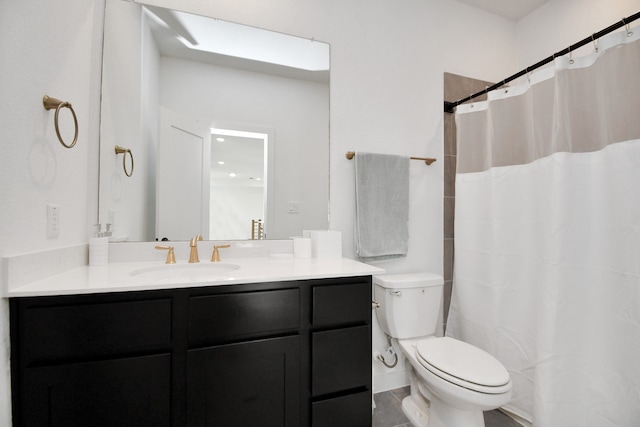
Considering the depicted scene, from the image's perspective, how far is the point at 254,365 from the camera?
104 centimetres

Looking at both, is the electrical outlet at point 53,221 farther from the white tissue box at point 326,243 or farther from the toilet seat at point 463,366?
the toilet seat at point 463,366

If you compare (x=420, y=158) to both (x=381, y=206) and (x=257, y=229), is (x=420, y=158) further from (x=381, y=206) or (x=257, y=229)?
(x=257, y=229)

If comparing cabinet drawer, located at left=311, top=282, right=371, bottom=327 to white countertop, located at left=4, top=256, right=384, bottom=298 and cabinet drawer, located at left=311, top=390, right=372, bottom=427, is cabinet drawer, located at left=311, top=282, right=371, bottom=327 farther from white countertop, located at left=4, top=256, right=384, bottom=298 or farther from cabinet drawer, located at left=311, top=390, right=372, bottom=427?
cabinet drawer, located at left=311, top=390, right=372, bottom=427

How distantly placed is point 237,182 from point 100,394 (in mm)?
1054

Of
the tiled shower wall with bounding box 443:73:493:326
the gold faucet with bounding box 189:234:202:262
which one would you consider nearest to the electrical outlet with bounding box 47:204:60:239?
the gold faucet with bounding box 189:234:202:262

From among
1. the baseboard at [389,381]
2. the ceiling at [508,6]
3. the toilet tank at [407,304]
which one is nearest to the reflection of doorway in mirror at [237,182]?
the toilet tank at [407,304]

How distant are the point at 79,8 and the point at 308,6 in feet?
3.85

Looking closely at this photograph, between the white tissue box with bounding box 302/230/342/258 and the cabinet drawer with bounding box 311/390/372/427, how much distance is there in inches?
27.1

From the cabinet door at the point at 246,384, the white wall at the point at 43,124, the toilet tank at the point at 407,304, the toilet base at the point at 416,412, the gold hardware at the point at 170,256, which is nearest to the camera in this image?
the white wall at the point at 43,124

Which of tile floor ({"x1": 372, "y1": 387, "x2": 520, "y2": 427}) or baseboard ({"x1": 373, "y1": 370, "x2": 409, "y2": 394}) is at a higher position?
baseboard ({"x1": 373, "y1": 370, "x2": 409, "y2": 394})

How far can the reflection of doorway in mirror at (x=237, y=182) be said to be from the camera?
1524 mm

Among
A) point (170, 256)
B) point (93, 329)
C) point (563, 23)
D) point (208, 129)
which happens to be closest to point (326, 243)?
point (170, 256)

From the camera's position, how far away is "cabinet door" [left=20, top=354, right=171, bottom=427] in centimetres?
A: 83

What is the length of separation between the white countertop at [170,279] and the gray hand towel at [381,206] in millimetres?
314
